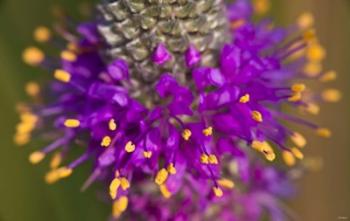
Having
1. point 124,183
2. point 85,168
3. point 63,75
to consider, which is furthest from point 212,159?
point 85,168

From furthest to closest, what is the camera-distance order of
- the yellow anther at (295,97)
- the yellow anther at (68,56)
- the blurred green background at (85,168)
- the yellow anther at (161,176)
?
1. the blurred green background at (85,168)
2. the yellow anther at (68,56)
3. the yellow anther at (295,97)
4. the yellow anther at (161,176)

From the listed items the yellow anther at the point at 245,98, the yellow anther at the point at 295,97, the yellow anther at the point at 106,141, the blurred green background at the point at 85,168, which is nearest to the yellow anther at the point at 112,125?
the yellow anther at the point at 106,141

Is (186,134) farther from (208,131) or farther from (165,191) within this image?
(165,191)

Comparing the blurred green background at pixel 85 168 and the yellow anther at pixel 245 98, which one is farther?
the blurred green background at pixel 85 168

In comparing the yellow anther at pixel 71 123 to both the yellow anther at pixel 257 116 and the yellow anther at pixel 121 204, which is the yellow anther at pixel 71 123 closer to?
the yellow anther at pixel 121 204

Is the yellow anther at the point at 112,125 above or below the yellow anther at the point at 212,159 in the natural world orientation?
above

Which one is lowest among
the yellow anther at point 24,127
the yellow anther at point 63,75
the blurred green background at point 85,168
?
the blurred green background at point 85,168

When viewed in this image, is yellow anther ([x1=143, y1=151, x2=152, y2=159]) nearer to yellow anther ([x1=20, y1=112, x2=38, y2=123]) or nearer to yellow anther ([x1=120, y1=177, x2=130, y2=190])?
yellow anther ([x1=120, y1=177, x2=130, y2=190])

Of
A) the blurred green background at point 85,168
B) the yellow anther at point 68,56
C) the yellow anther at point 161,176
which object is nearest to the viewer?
the yellow anther at point 161,176
